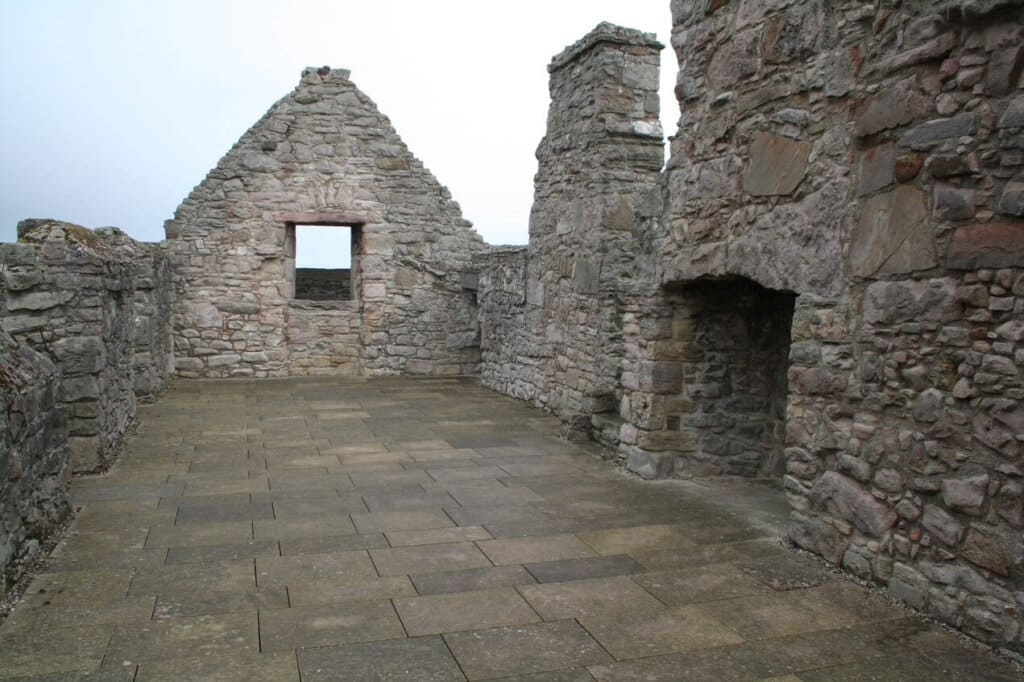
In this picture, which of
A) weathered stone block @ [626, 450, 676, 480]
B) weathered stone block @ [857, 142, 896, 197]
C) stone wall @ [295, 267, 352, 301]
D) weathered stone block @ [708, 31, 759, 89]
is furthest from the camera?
stone wall @ [295, 267, 352, 301]

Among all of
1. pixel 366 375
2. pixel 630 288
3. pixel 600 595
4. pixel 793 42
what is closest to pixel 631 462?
pixel 630 288

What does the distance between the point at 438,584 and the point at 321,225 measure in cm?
986

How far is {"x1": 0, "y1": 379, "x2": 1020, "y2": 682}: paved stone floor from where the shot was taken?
136 inches

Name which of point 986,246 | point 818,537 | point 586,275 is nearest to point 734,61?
point 986,246

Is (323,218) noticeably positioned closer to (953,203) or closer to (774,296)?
(774,296)

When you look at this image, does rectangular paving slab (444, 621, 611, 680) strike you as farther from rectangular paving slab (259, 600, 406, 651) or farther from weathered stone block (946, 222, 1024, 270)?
weathered stone block (946, 222, 1024, 270)

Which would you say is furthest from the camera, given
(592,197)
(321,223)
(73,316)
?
(321,223)

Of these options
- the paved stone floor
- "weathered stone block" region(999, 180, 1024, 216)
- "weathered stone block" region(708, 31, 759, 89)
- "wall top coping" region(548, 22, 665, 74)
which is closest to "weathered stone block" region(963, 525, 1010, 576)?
the paved stone floor

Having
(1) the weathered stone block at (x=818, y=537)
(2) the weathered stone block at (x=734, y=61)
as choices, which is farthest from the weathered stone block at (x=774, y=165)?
(1) the weathered stone block at (x=818, y=537)

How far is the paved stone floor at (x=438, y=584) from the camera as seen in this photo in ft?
11.4

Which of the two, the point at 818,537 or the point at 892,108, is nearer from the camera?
the point at 892,108

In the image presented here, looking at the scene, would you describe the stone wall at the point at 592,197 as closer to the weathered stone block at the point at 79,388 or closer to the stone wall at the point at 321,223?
the stone wall at the point at 321,223

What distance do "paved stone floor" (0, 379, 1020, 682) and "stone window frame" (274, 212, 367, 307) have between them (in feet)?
19.8

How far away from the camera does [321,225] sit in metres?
13.4
